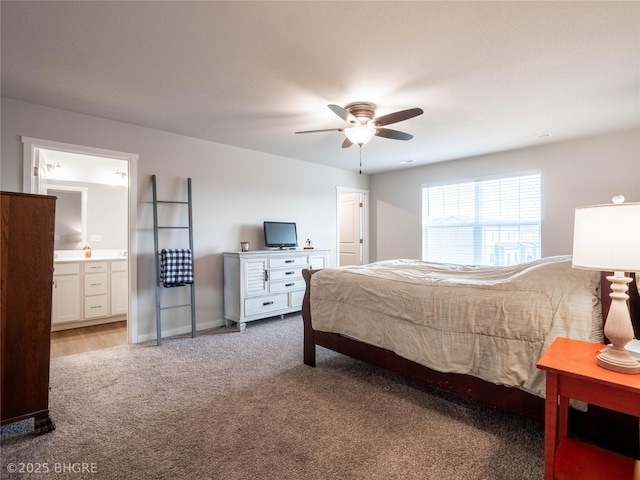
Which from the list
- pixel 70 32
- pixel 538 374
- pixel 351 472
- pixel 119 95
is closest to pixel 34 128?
pixel 119 95

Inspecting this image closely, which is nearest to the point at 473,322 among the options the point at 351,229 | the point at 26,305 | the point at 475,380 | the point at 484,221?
the point at 475,380

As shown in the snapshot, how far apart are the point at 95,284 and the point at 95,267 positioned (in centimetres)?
23

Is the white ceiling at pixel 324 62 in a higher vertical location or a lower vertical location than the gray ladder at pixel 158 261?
higher

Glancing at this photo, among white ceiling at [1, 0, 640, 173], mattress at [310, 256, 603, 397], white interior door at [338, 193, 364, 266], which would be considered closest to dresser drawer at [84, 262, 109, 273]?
white ceiling at [1, 0, 640, 173]

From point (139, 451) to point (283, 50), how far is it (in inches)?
98.3

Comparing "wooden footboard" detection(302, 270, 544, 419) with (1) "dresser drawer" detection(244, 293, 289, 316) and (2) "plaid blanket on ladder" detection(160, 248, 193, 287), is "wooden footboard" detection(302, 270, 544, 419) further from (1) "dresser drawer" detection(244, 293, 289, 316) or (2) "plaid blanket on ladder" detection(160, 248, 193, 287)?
(2) "plaid blanket on ladder" detection(160, 248, 193, 287)

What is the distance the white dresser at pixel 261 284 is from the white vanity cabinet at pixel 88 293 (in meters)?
1.55

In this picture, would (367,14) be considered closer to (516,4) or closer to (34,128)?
(516,4)

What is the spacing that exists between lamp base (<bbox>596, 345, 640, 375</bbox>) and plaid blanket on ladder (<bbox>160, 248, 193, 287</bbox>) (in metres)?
3.52

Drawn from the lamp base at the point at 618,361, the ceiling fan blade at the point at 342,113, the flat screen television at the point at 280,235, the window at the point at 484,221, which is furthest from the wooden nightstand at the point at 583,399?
the flat screen television at the point at 280,235

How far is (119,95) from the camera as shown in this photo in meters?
2.78

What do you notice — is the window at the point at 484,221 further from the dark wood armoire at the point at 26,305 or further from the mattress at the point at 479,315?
the dark wood armoire at the point at 26,305

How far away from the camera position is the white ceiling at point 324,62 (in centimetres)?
176

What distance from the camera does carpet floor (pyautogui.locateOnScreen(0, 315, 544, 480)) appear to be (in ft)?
5.12
